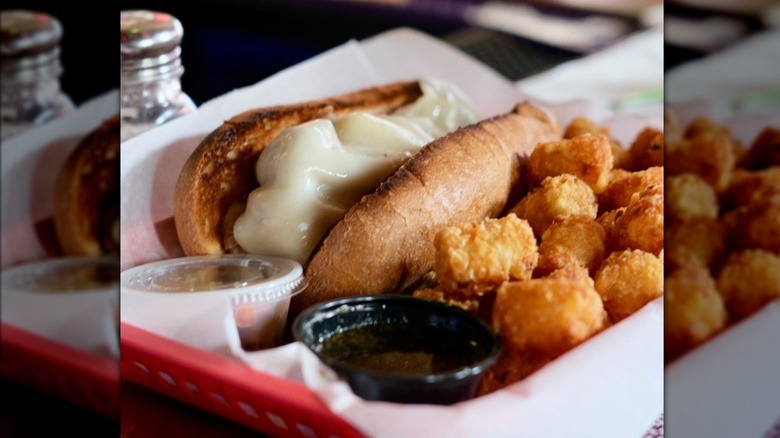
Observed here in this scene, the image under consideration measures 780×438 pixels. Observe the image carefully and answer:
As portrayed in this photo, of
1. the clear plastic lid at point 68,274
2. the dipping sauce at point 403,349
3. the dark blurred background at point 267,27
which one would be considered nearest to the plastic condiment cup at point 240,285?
the dipping sauce at point 403,349

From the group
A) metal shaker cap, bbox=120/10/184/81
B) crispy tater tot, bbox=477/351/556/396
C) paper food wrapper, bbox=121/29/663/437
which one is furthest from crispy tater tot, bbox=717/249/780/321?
metal shaker cap, bbox=120/10/184/81

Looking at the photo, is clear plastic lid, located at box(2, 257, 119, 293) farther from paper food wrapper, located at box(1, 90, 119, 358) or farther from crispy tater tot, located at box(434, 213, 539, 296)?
crispy tater tot, located at box(434, 213, 539, 296)

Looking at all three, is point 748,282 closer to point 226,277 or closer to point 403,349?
point 403,349

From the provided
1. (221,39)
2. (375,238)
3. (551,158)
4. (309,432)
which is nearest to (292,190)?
(375,238)

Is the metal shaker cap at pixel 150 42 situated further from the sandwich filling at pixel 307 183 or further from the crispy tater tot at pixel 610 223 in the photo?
the crispy tater tot at pixel 610 223

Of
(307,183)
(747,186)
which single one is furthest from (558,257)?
(747,186)

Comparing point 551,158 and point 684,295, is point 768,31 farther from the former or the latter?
point 551,158
